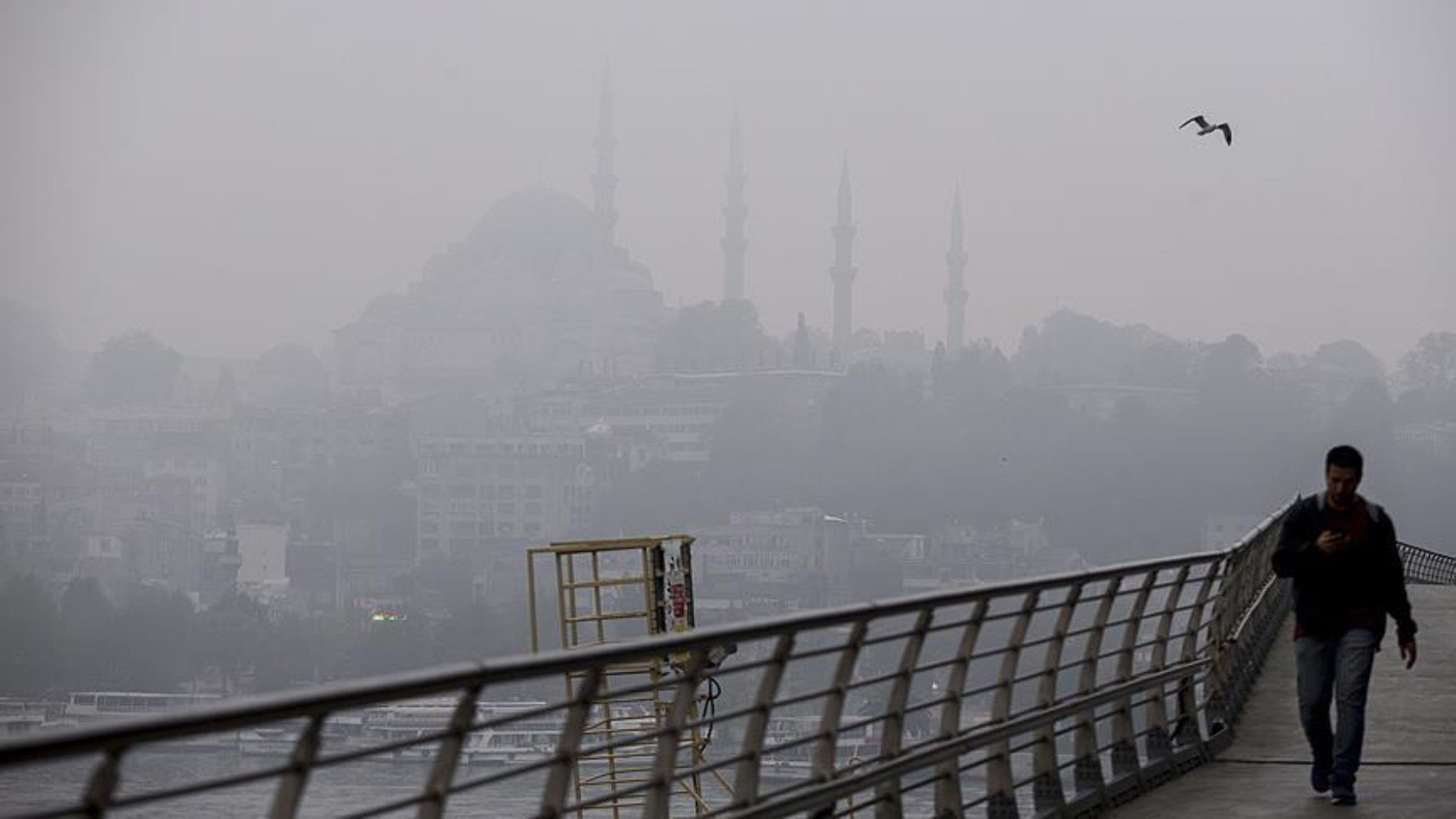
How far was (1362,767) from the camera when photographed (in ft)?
35.9

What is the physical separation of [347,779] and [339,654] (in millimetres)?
49025

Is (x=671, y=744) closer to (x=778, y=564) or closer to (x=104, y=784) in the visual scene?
(x=104, y=784)

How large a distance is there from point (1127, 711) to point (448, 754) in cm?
603

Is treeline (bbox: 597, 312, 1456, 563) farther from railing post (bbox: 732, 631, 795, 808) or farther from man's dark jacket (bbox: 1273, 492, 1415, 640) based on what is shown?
railing post (bbox: 732, 631, 795, 808)

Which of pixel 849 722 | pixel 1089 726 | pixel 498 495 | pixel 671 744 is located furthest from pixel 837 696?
pixel 498 495

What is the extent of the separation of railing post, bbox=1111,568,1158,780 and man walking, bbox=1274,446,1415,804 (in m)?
0.94

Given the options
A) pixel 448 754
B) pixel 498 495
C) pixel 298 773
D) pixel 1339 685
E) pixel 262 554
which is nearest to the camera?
pixel 298 773

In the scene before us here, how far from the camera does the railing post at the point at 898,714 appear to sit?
23.4 feet

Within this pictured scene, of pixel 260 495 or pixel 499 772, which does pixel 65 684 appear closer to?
pixel 260 495

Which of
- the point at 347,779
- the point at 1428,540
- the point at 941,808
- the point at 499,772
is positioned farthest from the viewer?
the point at 1428,540

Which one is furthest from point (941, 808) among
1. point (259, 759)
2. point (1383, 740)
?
point (259, 759)

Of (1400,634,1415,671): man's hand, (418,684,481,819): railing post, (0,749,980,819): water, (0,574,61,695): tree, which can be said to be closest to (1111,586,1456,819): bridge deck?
(1400,634,1415,671): man's hand

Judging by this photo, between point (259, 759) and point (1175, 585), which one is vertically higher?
point (1175, 585)

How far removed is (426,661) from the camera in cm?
13300
